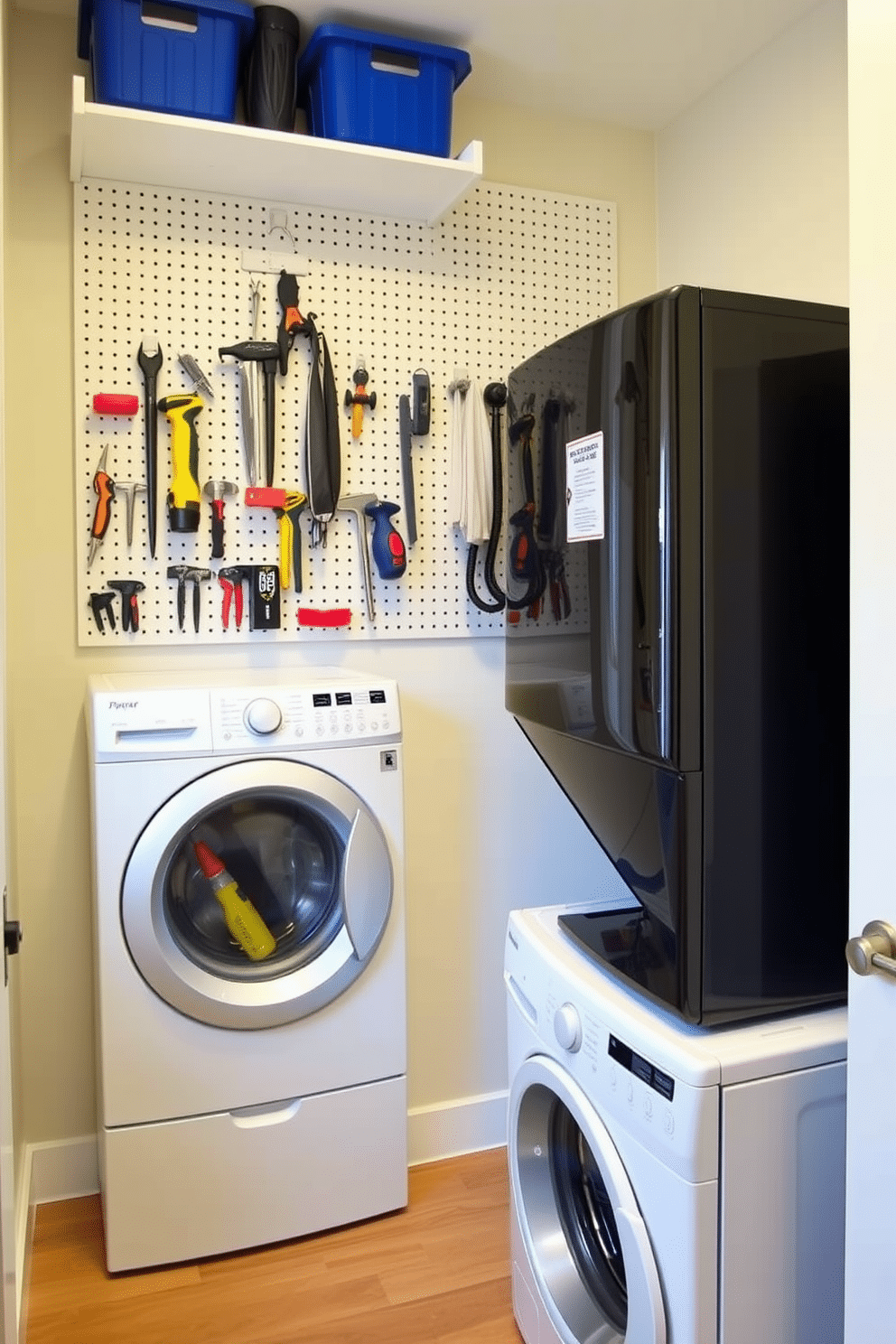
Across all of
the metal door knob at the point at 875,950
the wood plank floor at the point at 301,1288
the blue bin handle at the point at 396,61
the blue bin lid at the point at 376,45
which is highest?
the blue bin lid at the point at 376,45

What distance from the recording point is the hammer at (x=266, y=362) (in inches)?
87.1

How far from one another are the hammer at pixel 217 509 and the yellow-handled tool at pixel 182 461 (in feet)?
0.14

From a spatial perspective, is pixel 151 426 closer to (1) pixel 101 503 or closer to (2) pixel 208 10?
(1) pixel 101 503

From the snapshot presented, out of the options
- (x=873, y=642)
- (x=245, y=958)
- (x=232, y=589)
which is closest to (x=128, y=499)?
(x=232, y=589)

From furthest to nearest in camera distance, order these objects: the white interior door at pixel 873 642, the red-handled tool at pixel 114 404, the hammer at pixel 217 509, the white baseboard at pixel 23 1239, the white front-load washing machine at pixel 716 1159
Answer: the hammer at pixel 217 509 → the red-handled tool at pixel 114 404 → the white baseboard at pixel 23 1239 → the white front-load washing machine at pixel 716 1159 → the white interior door at pixel 873 642

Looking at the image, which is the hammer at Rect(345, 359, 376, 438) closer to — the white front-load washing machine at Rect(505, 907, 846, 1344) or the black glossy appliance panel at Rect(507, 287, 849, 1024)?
the black glossy appliance panel at Rect(507, 287, 849, 1024)

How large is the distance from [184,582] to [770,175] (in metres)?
1.55

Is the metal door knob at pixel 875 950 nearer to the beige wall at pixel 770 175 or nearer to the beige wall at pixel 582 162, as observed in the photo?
the beige wall at pixel 770 175

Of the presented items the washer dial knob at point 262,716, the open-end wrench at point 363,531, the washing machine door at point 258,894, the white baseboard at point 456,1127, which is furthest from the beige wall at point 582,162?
the white baseboard at point 456,1127

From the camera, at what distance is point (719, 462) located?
4.29 ft

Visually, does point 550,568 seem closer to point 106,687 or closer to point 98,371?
point 106,687

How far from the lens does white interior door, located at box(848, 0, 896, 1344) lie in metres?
1.11

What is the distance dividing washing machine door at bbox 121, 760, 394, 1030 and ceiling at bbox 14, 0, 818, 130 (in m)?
1.55

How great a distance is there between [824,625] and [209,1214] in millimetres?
1635
